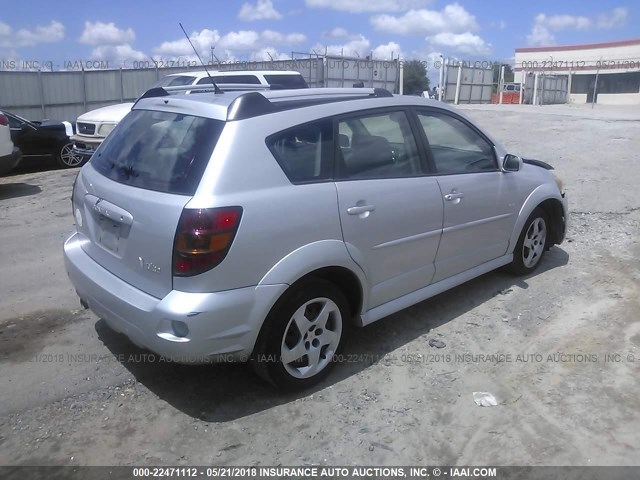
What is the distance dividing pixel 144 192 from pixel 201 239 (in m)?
0.55

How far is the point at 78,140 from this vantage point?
11477 mm

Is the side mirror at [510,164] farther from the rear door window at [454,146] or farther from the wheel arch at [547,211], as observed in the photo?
the wheel arch at [547,211]

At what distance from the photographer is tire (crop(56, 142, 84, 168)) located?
1215 cm

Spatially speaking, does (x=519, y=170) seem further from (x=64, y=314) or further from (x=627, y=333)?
(x=64, y=314)

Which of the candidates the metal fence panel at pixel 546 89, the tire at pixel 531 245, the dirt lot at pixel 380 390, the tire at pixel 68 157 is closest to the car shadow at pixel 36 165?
the tire at pixel 68 157

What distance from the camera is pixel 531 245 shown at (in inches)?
210

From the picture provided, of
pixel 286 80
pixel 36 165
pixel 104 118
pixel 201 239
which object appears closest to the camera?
pixel 201 239

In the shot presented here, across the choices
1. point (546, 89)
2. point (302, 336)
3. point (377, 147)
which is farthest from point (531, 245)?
point (546, 89)

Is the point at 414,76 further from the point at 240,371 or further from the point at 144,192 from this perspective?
the point at 144,192

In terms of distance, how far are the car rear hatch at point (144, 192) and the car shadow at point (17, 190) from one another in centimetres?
609

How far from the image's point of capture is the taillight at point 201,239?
2916 millimetres

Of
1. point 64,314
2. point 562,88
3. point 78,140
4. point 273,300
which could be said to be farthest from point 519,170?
point 562,88

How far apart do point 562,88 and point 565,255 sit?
3992 cm

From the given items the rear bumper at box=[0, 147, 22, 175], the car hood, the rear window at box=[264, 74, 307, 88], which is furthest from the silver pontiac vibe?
the rear window at box=[264, 74, 307, 88]
